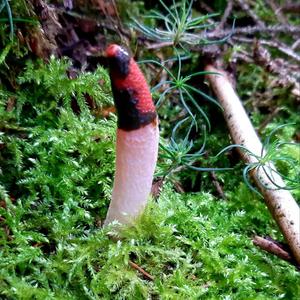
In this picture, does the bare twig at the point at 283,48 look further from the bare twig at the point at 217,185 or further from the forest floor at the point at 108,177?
the bare twig at the point at 217,185

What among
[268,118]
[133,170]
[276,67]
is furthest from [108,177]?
[276,67]

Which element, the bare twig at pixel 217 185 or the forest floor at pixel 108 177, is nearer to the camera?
the forest floor at pixel 108 177

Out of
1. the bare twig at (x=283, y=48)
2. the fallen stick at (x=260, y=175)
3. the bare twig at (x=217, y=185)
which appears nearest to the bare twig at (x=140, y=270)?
the fallen stick at (x=260, y=175)

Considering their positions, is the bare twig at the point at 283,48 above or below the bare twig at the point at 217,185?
above

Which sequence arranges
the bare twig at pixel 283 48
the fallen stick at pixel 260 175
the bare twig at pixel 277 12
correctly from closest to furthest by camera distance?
the fallen stick at pixel 260 175
the bare twig at pixel 283 48
the bare twig at pixel 277 12

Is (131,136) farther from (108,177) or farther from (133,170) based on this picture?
(108,177)

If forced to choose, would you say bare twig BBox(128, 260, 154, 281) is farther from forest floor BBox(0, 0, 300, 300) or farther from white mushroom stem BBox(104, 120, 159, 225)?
white mushroom stem BBox(104, 120, 159, 225)

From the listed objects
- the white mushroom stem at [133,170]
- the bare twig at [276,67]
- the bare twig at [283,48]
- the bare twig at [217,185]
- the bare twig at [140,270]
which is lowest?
the bare twig at [140,270]
